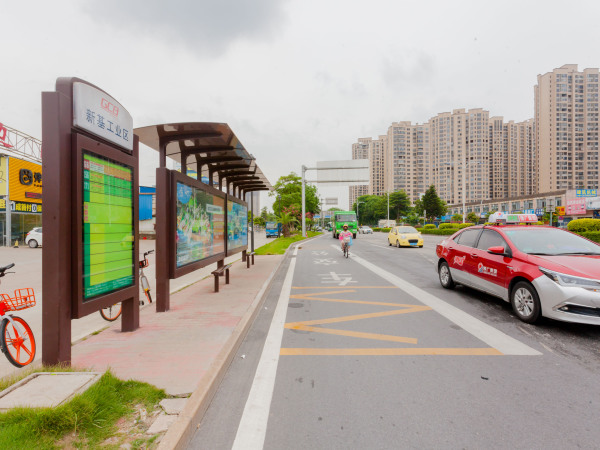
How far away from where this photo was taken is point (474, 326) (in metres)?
5.04

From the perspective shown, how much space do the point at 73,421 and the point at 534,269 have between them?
5703 millimetres

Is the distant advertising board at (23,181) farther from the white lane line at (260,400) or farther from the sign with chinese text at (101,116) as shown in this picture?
the white lane line at (260,400)

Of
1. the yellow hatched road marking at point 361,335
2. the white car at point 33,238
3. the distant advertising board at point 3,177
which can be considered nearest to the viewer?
the yellow hatched road marking at point 361,335

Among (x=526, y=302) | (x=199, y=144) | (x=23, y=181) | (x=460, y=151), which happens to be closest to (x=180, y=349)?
(x=199, y=144)

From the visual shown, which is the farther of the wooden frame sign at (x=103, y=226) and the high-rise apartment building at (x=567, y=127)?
the high-rise apartment building at (x=567, y=127)

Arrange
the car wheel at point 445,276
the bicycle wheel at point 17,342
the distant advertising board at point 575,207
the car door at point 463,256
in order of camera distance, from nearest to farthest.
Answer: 1. the bicycle wheel at point 17,342
2. the car door at point 463,256
3. the car wheel at point 445,276
4. the distant advertising board at point 575,207

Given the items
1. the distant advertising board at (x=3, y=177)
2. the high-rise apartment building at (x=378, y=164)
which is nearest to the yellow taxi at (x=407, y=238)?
the distant advertising board at (x=3, y=177)

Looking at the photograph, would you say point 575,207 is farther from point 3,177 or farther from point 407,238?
point 3,177

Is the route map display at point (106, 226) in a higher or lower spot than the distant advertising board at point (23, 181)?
lower

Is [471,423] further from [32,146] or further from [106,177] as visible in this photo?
[32,146]

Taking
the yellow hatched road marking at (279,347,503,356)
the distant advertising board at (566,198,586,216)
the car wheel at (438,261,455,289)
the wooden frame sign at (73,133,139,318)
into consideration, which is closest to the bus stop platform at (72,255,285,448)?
the wooden frame sign at (73,133,139,318)

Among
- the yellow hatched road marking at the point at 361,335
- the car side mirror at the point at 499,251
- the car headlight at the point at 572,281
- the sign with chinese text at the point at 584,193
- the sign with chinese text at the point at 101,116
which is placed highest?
the sign with chinese text at the point at 584,193

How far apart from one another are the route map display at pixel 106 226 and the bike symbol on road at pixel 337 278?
5.81 metres

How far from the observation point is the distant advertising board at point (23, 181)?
85.7 feet
